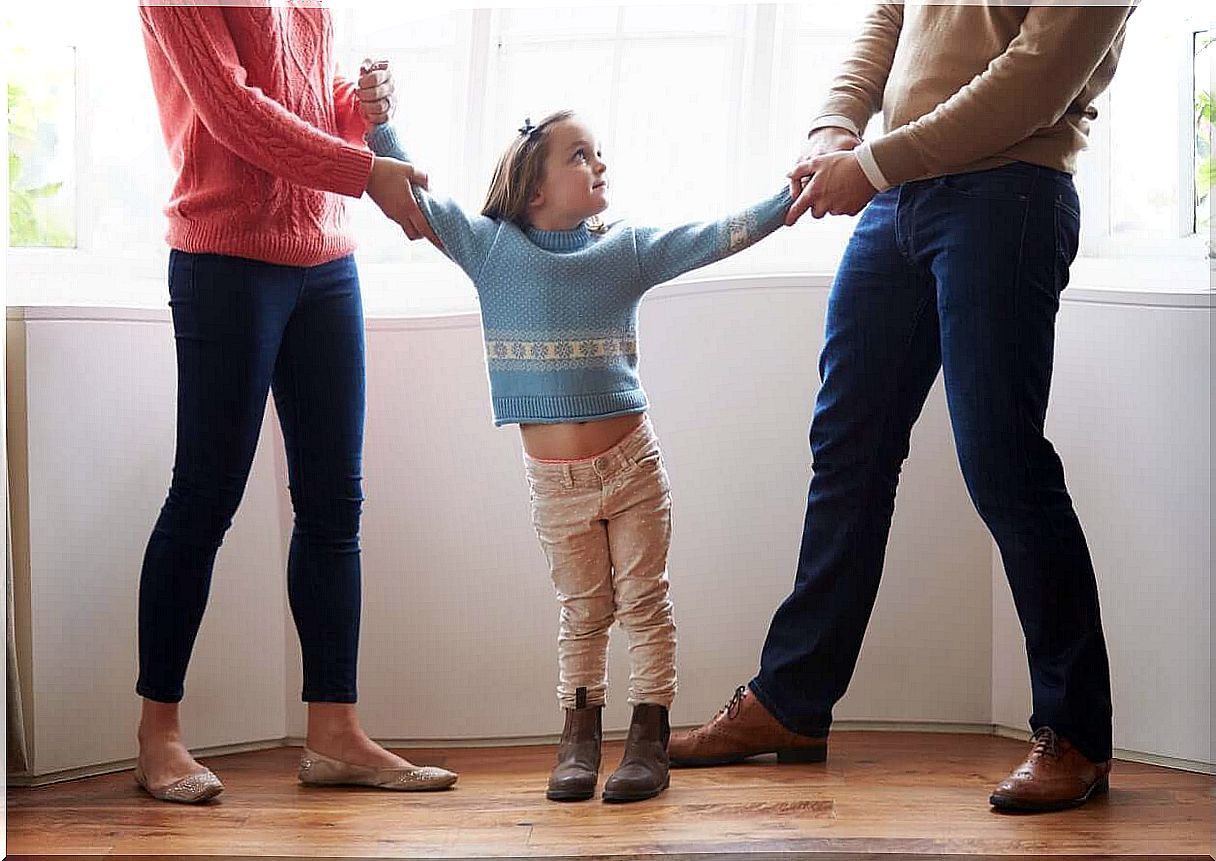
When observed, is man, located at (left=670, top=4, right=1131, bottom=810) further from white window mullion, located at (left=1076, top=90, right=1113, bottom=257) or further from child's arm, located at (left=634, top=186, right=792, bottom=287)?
white window mullion, located at (left=1076, top=90, right=1113, bottom=257)

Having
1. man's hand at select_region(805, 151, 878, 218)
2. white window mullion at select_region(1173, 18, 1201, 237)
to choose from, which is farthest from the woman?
white window mullion at select_region(1173, 18, 1201, 237)

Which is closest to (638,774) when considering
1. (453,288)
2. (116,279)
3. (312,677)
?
(312,677)

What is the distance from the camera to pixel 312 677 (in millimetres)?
1842

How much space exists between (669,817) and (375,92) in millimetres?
1021

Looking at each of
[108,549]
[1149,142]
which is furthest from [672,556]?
[1149,142]

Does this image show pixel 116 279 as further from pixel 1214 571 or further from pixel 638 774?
pixel 1214 571

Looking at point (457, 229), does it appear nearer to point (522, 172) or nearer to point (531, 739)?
point (522, 172)

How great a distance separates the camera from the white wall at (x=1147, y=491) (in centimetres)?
190

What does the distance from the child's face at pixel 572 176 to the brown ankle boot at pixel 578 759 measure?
67 centimetres

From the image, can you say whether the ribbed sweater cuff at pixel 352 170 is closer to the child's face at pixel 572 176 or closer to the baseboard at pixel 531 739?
the child's face at pixel 572 176

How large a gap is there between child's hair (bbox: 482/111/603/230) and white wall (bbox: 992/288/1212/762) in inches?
33.0

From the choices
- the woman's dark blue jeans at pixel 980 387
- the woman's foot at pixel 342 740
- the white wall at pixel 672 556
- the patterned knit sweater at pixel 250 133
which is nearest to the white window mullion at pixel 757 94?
the white wall at pixel 672 556

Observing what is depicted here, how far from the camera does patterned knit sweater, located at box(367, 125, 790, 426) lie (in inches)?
69.1

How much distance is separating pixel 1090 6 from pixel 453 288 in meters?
1.18
